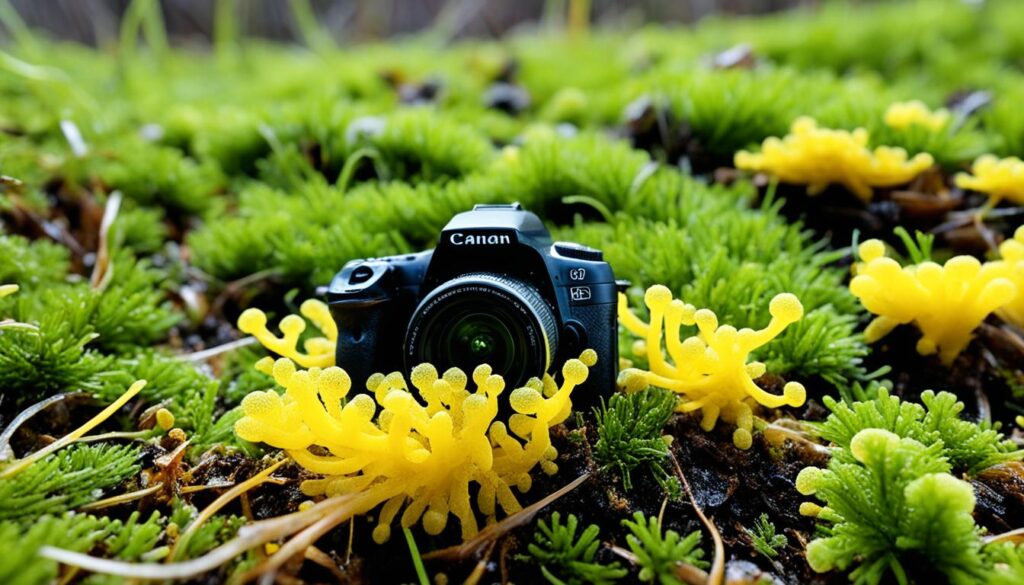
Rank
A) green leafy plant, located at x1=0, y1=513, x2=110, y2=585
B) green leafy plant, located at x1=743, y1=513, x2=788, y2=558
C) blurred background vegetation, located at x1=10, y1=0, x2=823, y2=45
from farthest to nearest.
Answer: blurred background vegetation, located at x1=10, y1=0, x2=823, y2=45
green leafy plant, located at x1=743, y1=513, x2=788, y2=558
green leafy plant, located at x1=0, y1=513, x2=110, y2=585

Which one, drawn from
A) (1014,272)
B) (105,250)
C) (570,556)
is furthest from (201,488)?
(1014,272)

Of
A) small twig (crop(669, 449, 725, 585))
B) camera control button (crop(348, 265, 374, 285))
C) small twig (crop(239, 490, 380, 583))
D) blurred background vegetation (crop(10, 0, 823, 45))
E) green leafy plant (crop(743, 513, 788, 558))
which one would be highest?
blurred background vegetation (crop(10, 0, 823, 45))

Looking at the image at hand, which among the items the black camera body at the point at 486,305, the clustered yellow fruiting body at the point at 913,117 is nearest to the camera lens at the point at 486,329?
the black camera body at the point at 486,305

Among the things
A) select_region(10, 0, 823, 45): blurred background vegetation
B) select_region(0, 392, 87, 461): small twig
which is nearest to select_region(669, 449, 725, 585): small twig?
select_region(0, 392, 87, 461): small twig

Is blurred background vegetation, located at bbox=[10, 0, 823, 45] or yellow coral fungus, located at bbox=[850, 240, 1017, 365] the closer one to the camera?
yellow coral fungus, located at bbox=[850, 240, 1017, 365]

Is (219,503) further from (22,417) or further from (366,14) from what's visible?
(366,14)

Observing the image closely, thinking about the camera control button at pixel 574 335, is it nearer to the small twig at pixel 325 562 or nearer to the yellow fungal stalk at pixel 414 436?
the yellow fungal stalk at pixel 414 436

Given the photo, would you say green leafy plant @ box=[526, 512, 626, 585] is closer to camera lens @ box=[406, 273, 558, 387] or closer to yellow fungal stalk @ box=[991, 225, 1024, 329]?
camera lens @ box=[406, 273, 558, 387]
